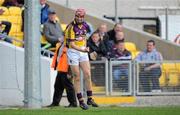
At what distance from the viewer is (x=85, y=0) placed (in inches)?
1077

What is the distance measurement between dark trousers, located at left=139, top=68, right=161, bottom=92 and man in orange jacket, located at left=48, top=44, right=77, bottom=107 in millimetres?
2723

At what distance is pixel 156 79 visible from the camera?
19094 millimetres

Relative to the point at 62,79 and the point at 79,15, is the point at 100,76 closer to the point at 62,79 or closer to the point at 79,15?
the point at 62,79

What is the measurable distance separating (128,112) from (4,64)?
4.86 meters

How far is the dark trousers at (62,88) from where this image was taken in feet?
55.7

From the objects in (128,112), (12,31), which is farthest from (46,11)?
(128,112)

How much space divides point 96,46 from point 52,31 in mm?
1331

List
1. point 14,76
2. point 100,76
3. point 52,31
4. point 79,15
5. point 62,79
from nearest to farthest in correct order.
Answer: point 79,15 < point 62,79 < point 14,76 < point 100,76 < point 52,31

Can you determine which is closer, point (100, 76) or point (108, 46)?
point (100, 76)

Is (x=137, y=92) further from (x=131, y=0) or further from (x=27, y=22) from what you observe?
(x=131, y=0)

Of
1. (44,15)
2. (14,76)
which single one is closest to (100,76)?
(14,76)

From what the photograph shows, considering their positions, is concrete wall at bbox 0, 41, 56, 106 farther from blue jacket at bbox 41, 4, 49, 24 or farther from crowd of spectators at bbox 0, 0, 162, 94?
blue jacket at bbox 41, 4, 49, 24

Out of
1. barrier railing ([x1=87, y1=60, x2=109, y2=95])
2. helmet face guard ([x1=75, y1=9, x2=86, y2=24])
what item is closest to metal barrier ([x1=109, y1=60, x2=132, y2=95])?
barrier railing ([x1=87, y1=60, x2=109, y2=95])

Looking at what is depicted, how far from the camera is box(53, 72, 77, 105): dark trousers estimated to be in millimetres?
16984
